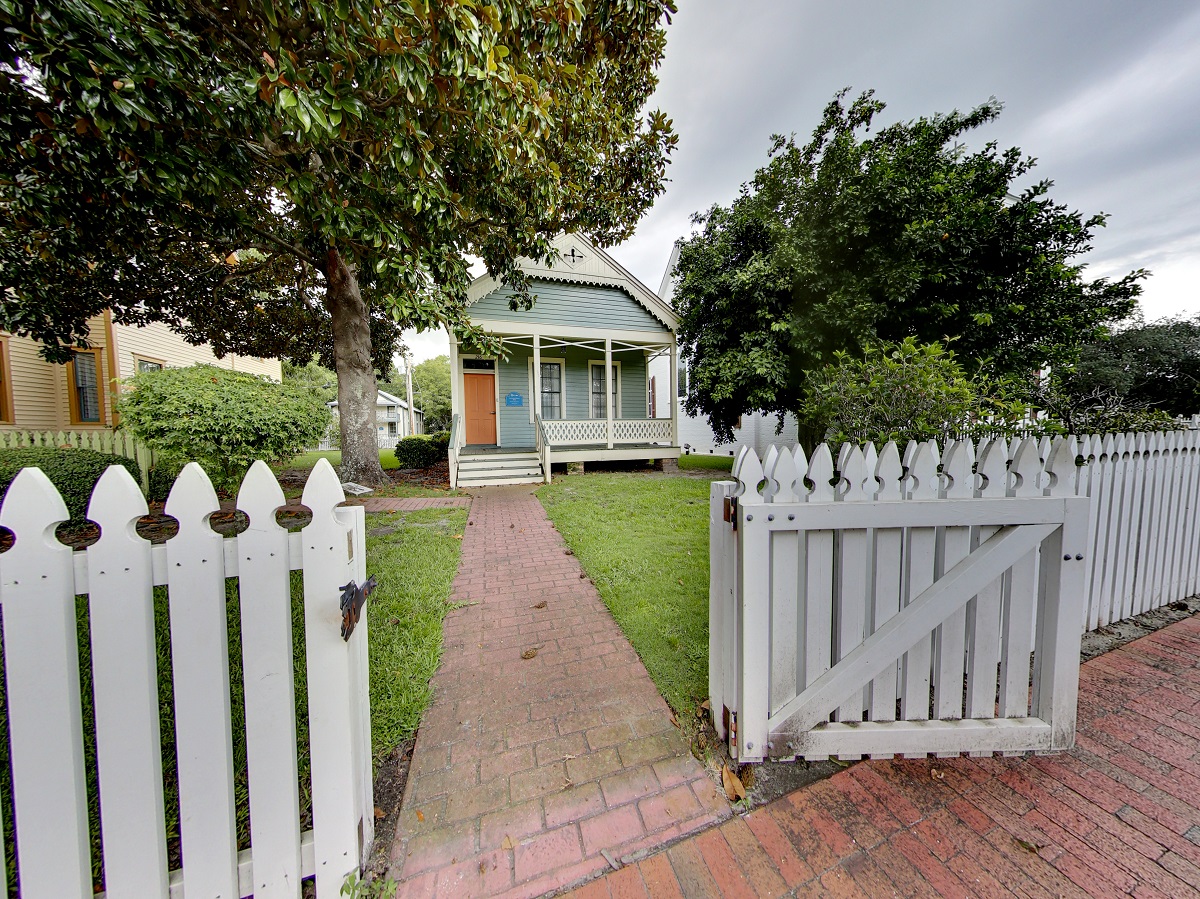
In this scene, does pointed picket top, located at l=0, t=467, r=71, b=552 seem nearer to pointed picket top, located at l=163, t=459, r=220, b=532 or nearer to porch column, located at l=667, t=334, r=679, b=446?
pointed picket top, located at l=163, t=459, r=220, b=532

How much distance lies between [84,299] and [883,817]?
12.8 metres

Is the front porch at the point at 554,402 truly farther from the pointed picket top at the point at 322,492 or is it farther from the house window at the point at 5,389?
the house window at the point at 5,389

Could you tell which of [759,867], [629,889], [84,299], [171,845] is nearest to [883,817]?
[759,867]

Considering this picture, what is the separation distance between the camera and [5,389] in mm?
9570

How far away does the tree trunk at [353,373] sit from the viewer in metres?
7.98

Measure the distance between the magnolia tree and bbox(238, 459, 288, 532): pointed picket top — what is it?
10.8 ft

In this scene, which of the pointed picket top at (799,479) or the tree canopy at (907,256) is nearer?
the pointed picket top at (799,479)

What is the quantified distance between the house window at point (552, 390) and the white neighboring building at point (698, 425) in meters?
3.57

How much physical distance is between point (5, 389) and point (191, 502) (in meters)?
15.0

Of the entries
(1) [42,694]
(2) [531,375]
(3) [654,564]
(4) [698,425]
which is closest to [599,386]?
(2) [531,375]

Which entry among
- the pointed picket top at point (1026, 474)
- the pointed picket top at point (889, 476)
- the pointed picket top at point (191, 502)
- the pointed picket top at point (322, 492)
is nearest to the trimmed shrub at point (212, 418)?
the pointed picket top at point (191, 502)

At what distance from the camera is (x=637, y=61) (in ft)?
20.0

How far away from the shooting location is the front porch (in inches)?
400

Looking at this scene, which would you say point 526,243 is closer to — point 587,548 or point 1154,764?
point 587,548
